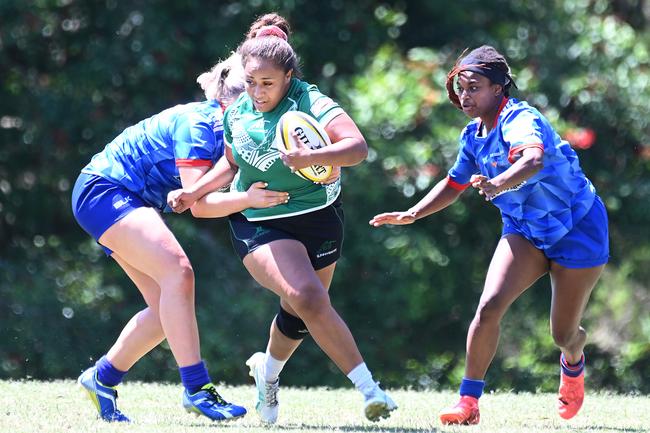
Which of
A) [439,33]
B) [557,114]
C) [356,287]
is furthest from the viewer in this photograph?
[439,33]

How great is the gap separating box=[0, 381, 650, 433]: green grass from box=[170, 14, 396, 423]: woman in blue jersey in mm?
442

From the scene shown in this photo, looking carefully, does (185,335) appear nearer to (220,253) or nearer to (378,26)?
(220,253)

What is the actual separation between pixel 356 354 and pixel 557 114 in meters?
6.22

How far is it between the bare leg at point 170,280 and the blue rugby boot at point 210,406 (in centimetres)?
14

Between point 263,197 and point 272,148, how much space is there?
21cm

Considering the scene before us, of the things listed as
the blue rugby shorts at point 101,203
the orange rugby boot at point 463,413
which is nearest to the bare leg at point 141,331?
the blue rugby shorts at point 101,203

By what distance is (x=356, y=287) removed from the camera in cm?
1180

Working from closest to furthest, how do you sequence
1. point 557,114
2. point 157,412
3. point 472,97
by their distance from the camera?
point 472,97 → point 157,412 → point 557,114

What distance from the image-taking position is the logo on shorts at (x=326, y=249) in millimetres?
5613

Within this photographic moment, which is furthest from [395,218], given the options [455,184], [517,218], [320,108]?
[320,108]

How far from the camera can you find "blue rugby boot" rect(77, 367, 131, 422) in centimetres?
583

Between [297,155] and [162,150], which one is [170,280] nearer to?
[162,150]

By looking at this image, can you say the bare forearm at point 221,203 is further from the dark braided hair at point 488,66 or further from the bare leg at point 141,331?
the dark braided hair at point 488,66

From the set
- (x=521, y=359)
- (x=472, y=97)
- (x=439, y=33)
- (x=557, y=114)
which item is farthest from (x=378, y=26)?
(x=472, y=97)
